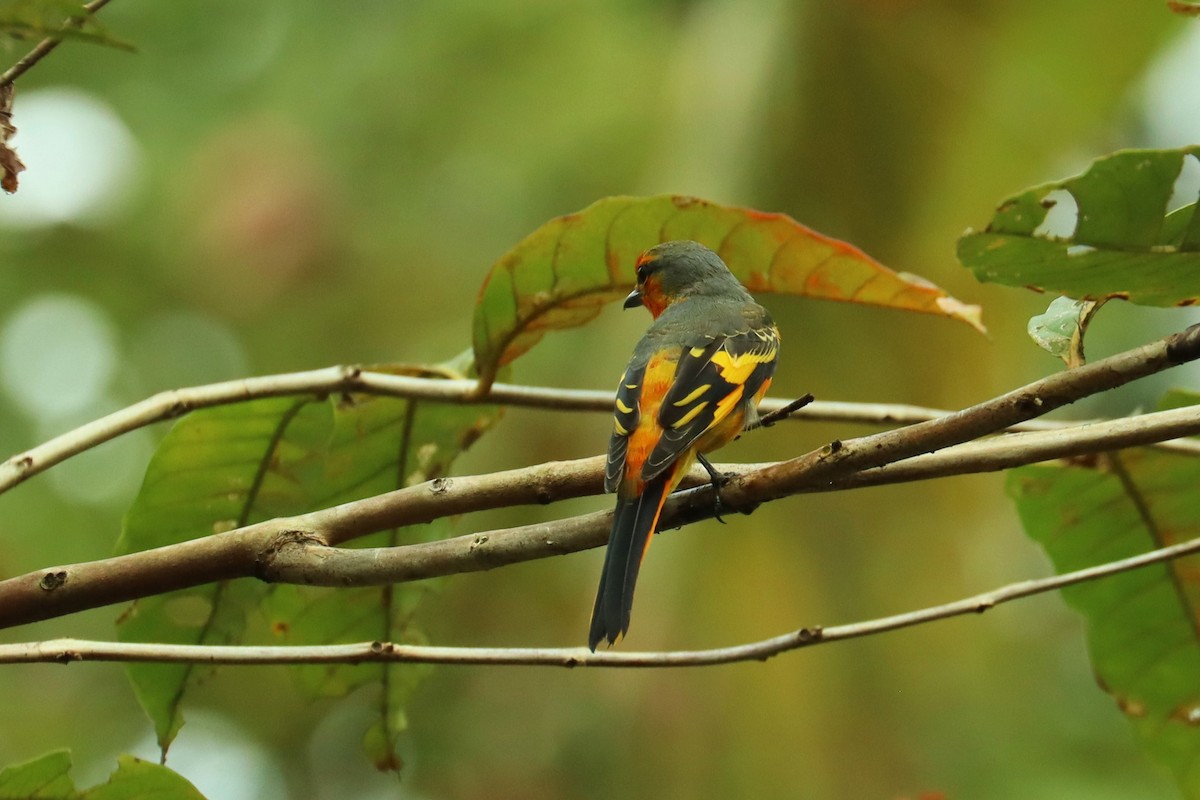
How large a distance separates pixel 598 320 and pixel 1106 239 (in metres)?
2.98

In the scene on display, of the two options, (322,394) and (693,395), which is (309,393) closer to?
(322,394)

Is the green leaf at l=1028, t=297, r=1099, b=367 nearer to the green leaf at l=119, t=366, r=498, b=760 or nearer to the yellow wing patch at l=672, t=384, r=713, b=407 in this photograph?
the yellow wing patch at l=672, t=384, r=713, b=407

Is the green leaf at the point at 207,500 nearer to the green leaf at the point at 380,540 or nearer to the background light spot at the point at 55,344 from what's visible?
the green leaf at the point at 380,540

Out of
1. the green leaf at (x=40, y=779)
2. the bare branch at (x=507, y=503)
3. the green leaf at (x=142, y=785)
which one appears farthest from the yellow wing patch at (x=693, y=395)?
the green leaf at (x=40, y=779)

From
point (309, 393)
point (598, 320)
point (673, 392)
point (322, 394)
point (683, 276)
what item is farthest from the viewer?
point (598, 320)

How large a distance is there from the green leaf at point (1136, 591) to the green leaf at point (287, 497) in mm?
1320

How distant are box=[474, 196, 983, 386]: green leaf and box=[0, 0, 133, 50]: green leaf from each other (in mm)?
Answer: 1050

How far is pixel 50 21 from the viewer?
4.90ft

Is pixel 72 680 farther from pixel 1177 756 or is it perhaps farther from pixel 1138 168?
pixel 1138 168

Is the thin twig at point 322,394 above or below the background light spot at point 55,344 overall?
below

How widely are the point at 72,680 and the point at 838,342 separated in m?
5.82

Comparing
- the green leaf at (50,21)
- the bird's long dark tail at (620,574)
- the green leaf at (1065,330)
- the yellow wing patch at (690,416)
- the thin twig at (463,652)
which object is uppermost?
the yellow wing patch at (690,416)

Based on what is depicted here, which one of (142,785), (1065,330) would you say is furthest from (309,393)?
(1065,330)

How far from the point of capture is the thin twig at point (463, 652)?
1761 mm
